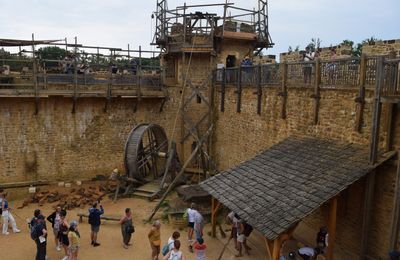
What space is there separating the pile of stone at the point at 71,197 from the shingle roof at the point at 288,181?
5.77m

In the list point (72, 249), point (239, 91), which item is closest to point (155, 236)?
point (72, 249)

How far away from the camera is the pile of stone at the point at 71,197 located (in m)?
13.3

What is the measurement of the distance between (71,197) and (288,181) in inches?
351

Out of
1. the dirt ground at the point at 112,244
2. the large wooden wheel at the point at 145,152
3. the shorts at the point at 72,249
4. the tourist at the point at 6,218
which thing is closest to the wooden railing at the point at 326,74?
the large wooden wheel at the point at 145,152

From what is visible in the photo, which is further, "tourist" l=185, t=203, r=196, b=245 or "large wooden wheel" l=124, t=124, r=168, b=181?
"large wooden wheel" l=124, t=124, r=168, b=181

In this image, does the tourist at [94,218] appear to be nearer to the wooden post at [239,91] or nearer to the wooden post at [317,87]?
the wooden post at [317,87]

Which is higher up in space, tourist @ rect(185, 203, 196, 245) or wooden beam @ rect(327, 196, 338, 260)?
wooden beam @ rect(327, 196, 338, 260)

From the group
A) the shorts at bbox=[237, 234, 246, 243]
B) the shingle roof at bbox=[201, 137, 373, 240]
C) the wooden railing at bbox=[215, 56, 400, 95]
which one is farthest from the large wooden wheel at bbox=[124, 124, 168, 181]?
the shorts at bbox=[237, 234, 246, 243]

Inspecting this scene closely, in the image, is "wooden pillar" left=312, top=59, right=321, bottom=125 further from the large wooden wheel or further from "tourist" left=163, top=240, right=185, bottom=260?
the large wooden wheel

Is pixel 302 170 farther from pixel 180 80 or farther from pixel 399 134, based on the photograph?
pixel 180 80

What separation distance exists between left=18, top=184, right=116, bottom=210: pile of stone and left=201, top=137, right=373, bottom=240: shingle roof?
18.9 ft

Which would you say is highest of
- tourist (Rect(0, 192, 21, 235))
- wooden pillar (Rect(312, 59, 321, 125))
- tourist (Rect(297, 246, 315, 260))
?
wooden pillar (Rect(312, 59, 321, 125))

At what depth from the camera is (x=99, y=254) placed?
9.65 m

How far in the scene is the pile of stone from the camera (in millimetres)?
13328
